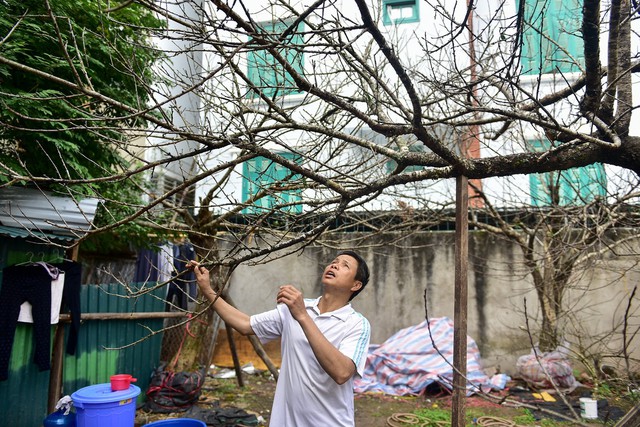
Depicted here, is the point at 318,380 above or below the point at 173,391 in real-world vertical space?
above

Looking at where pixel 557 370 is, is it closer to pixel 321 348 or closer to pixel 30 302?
pixel 321 348

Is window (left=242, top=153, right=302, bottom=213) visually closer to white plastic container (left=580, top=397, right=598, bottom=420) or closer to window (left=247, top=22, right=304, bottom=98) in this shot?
window (left=247, top=22, right=304, bottom=98)

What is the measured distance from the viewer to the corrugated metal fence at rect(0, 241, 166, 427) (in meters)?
5.19

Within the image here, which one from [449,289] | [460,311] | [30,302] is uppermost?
[460,311]

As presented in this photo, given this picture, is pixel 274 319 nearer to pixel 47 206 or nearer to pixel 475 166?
pixel 475 166

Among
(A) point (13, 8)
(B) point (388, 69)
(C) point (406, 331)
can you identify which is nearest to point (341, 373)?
(A) point (13, 8)

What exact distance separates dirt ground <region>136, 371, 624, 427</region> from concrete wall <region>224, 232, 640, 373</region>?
1650 millimetres

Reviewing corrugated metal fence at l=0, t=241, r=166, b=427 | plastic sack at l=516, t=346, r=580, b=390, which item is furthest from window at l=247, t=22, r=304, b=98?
plastic sack at l=516, t=346, r=580, b=390

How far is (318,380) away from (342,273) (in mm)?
632

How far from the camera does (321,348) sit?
2.35m

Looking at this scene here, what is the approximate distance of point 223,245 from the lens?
10.3m

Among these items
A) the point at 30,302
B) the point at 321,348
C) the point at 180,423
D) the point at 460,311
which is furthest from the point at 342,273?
the point at 30,302

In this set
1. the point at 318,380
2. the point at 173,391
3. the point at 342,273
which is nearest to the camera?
the point at 318,380

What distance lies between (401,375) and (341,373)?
20.1 ft
